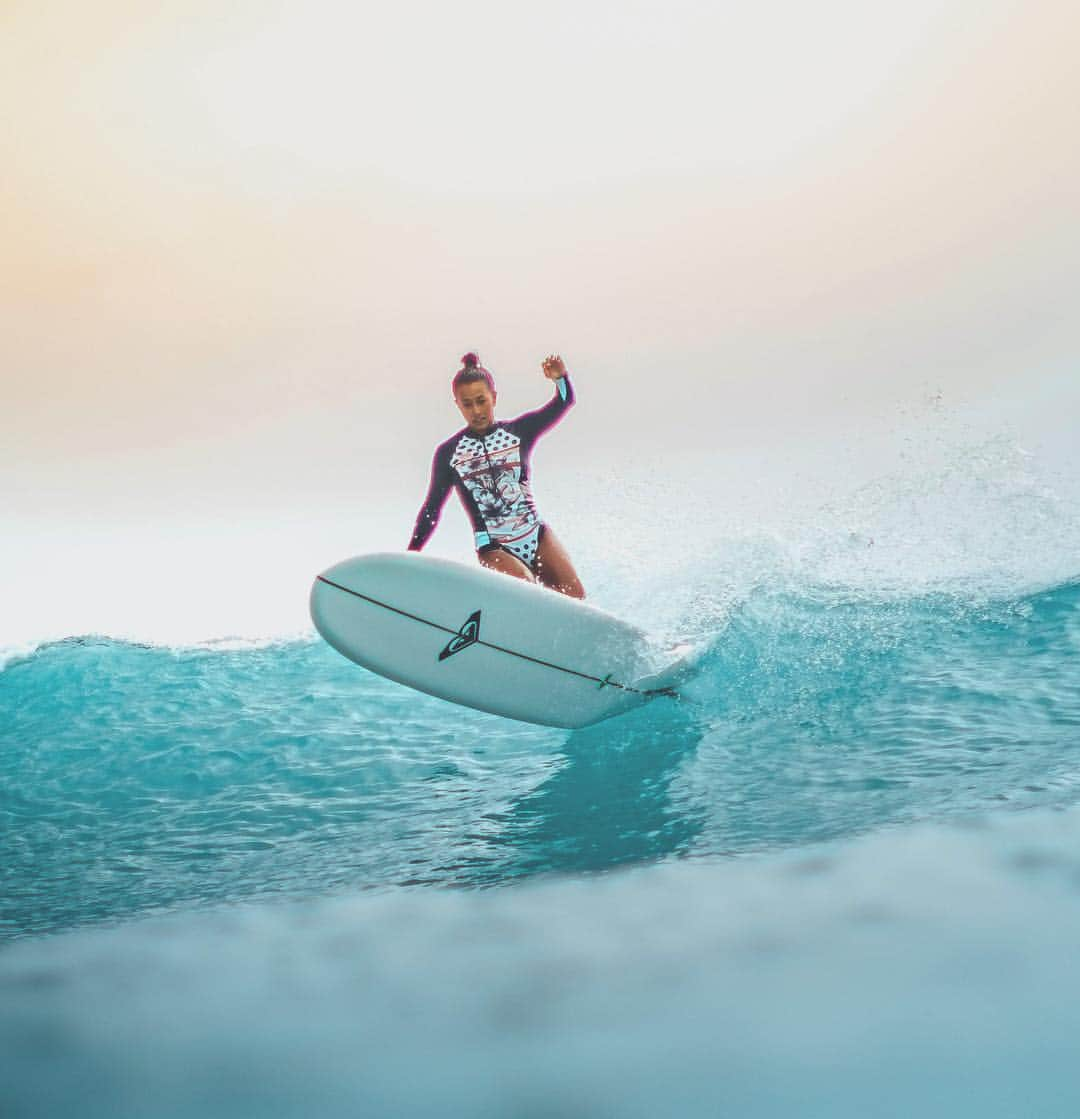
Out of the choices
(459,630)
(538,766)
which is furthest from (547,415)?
(538,766)

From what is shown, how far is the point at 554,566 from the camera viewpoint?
5121mm

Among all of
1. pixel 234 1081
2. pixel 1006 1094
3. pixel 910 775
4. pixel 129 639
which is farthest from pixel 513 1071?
pixel 129 639

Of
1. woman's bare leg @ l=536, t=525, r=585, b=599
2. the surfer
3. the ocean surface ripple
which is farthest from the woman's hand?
the ocean surface ripple

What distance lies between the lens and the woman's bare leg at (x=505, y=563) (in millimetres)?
4969

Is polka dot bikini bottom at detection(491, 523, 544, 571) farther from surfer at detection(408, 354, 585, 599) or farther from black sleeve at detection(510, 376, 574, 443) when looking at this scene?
black sleeve at detection(510, 376, 574, 443)

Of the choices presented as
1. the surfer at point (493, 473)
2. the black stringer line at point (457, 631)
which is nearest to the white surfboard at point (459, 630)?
the black stringer line at point (457, 631)

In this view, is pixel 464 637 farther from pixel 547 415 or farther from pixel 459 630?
pixel 547 415

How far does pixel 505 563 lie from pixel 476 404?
85 cm

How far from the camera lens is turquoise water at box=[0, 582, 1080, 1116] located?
1.88 metres

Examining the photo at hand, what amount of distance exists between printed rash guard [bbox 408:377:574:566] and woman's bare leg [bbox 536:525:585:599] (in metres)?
0.06

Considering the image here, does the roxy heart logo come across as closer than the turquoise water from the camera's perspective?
No

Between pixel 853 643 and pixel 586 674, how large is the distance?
184 centimetres

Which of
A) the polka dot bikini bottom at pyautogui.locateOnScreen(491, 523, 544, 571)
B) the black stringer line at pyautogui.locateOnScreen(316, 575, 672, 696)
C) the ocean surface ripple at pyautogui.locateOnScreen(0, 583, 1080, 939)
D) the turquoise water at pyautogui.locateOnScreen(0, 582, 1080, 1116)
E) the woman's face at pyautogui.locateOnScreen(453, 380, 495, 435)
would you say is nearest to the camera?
the turquoise water at pyautogui.locateOnScreen(0, 582, 1080, 1116)

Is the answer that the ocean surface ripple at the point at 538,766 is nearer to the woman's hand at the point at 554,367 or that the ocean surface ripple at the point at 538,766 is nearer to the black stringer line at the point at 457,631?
the black stringer line at the point at 457,631
